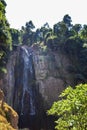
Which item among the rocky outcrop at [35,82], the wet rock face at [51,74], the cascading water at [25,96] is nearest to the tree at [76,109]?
the rocky outcrop at [35,82]

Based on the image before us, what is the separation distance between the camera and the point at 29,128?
141ft

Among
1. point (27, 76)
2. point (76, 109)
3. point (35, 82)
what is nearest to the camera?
point (76, 109)

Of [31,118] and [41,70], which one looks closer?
[31,118]

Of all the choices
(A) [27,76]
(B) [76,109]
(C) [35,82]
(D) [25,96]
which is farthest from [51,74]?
(B) [76,109]

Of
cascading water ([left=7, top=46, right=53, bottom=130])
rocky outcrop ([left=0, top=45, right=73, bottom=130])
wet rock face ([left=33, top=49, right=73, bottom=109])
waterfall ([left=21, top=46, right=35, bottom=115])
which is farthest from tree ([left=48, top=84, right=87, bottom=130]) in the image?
wet rock face ([left=33, top=49, right=73, bottom=109])

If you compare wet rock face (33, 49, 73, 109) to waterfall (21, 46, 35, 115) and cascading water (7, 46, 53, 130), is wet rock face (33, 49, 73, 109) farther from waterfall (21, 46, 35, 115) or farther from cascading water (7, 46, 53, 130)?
waterfall (21, 46, 35, 115)

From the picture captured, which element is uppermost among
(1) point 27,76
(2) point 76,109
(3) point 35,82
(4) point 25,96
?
(1) point 27,76

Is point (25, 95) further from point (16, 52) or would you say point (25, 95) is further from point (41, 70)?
point (16, 52)

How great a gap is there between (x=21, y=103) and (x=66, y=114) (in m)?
31.8

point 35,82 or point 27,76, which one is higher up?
point 27,76

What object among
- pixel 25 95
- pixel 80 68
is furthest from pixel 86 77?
pixel 25 95

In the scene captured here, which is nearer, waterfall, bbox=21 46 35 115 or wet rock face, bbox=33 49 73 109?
waterfall, bbox=21 46 35 115

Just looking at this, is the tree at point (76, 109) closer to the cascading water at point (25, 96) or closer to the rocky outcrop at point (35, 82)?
the rocky outcrop at point (35, 82)

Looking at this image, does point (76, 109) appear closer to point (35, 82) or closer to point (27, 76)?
point (35, 82)
